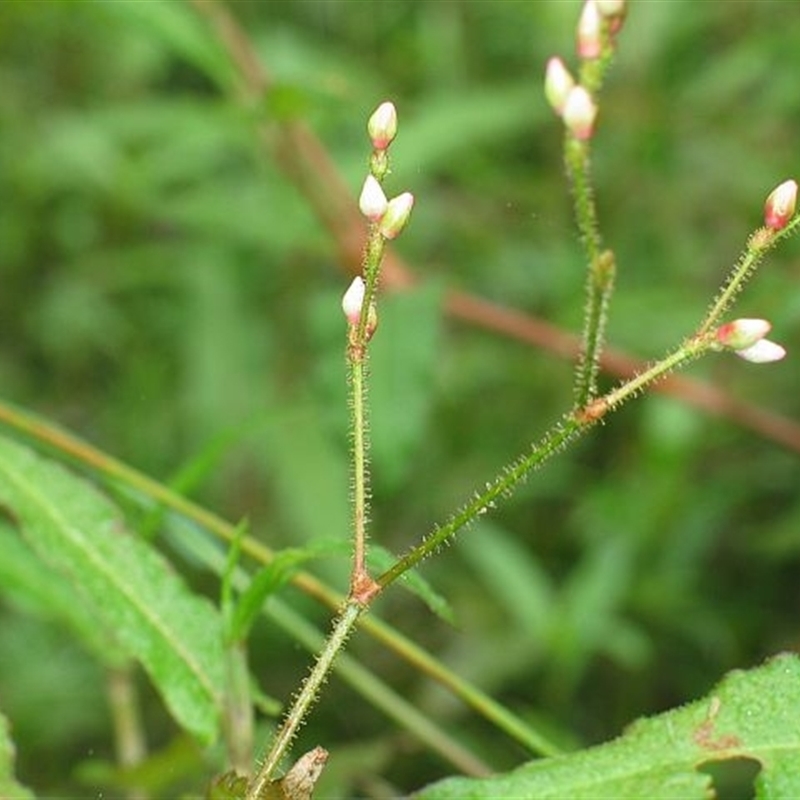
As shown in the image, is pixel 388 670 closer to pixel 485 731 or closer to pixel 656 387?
pixel 485 731

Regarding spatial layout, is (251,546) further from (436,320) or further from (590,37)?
(436,320)

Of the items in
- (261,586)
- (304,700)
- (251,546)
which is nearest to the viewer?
(304,700)

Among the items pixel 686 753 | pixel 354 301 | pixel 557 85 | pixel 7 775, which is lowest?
pixel 7 775

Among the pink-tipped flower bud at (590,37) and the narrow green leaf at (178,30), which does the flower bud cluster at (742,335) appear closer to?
the pink-tipped flower bud at (590,37)

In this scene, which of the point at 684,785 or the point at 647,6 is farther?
the point at 647,6

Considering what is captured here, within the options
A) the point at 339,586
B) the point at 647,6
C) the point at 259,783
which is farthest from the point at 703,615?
the point at 259,783

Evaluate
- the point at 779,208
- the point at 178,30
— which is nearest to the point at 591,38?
the point at 779,208

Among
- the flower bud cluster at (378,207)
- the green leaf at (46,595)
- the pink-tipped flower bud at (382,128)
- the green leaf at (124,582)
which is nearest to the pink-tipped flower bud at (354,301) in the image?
the flower bud cluster at (378,207)
